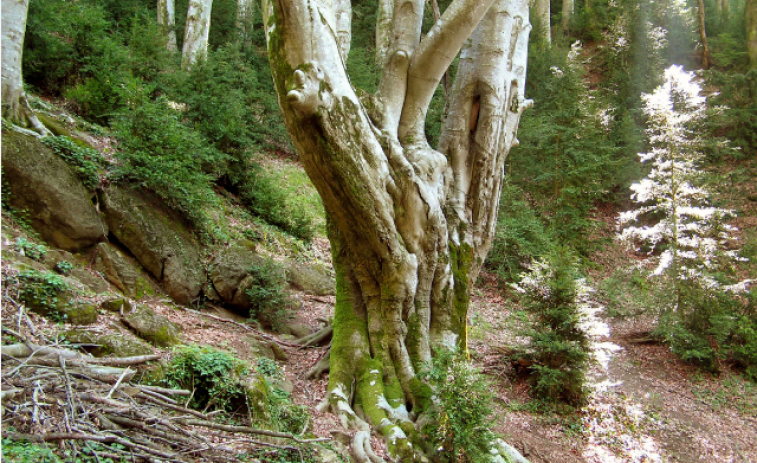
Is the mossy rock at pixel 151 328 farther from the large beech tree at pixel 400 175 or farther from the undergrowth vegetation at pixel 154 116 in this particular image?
the undergrowth vegetation at pixel 154 116

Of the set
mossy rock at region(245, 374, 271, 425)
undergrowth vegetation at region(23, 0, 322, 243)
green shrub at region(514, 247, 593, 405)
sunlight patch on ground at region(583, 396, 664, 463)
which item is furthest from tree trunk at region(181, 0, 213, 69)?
sunlight patch on ground at region(583, 396, 664, 463)

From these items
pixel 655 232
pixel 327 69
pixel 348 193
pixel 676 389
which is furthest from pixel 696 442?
pixel 327 69

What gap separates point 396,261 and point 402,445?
178 centimetres

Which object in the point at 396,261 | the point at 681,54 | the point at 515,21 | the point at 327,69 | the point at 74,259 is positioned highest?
the point at 681,54

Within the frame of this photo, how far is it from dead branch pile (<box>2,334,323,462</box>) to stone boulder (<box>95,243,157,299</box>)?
2.81 meters

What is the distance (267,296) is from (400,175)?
3296mm

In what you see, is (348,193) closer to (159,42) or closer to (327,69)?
(327,69)

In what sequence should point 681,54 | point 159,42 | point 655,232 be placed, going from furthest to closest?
point 681,54
point 159,42
point 655,232

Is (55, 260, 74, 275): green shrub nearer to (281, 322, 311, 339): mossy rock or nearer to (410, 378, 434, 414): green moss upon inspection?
(281, 322, 311, 339): mossy rock

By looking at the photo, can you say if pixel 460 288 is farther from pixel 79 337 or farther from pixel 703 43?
pixel 703 43

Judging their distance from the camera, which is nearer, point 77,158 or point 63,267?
point 63,267

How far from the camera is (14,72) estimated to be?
610 centimetres

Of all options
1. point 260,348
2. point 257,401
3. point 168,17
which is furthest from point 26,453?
point 168,17

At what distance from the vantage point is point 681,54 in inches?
797
